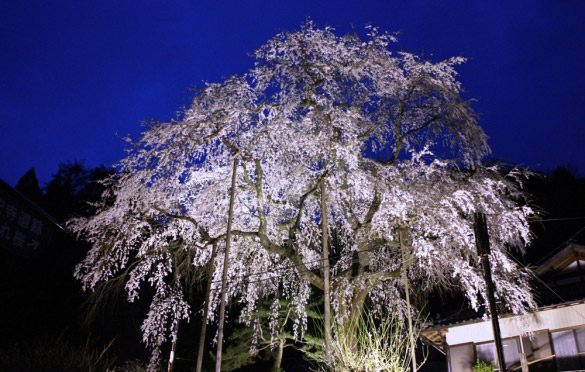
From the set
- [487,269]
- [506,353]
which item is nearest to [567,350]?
[506,353]

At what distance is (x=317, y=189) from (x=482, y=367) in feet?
22.9

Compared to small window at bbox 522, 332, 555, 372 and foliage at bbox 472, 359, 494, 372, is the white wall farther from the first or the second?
foliage at bbox 472, 359, 494, 372

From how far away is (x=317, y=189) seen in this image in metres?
12.9

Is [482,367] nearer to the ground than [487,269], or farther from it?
nearer to the ground

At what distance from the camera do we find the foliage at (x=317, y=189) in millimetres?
11320

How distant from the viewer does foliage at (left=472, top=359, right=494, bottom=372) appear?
1261 centimetres

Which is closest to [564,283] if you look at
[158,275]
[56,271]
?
[158,275]

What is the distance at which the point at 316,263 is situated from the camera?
44.9 ft

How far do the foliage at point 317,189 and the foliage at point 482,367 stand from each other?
196 cm

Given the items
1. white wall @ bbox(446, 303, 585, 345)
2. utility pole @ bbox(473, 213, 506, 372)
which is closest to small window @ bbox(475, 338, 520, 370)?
white wall @ bbox(446, 303, 585, 345)

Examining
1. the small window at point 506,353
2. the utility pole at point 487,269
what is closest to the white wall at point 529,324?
the small window at point 506,353

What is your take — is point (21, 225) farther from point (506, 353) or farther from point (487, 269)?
point (506, 353)

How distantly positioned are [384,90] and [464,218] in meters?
4.08

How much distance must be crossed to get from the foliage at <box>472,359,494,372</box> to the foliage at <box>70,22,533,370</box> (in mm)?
1959
